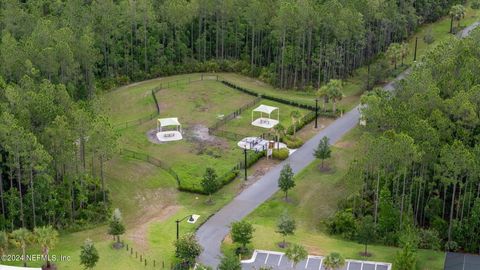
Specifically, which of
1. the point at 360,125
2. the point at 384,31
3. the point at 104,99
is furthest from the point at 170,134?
the point at 384,31

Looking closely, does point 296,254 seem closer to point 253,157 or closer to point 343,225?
point 343,225

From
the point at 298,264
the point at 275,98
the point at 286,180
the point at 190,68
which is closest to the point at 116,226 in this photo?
the point at 298,264

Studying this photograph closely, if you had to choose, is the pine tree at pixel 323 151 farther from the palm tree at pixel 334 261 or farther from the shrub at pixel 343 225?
the palm tree at pixel 334 261

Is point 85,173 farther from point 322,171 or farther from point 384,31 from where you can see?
point 384,31

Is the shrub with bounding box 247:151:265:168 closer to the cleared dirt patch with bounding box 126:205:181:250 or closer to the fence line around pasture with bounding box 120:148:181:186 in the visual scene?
the fence line around pasture with bounding box 120:148:181:186

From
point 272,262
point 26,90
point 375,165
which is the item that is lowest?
point 272,262

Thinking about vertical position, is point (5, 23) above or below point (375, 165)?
above

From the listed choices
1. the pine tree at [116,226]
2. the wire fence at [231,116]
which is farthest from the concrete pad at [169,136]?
the pine tree at [116,226]
